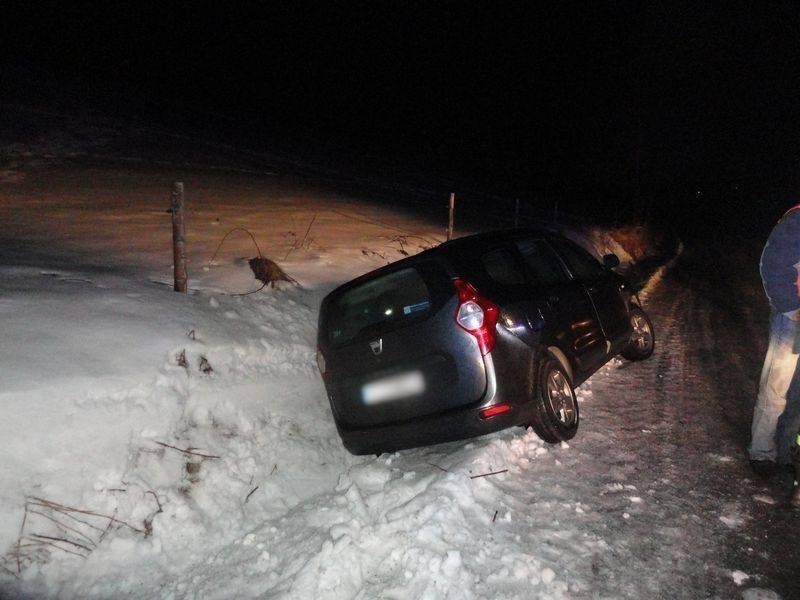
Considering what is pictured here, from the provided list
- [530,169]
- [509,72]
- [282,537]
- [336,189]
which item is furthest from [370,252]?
[509,72]

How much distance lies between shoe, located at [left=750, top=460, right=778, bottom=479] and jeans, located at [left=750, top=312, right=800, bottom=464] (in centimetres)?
4

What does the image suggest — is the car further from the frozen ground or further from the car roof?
the frozen ground

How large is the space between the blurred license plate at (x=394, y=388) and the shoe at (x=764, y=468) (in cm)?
Answer: 234

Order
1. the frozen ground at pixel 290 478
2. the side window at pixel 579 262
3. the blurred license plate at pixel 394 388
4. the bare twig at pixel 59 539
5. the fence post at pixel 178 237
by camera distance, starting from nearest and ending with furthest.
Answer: the frozen ground at pixel 290 478 < the bare twig at pixel 59 539 < the blurred license plate at pixel 394 388 < the side window at pixel 579 262 < the fence post at pixel 178 237

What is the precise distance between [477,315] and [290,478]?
1.91 metres

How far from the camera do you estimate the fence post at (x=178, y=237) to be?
5.98 m

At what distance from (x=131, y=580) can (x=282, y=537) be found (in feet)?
2.92

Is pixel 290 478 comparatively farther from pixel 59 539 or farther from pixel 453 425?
pixel 59 539

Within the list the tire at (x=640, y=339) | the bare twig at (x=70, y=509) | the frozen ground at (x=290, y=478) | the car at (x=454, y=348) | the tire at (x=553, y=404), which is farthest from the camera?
the tire at (x=640, y=339)

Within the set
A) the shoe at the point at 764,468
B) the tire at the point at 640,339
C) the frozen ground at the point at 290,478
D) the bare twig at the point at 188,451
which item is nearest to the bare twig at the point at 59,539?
the frozen ground at the point at 290,478

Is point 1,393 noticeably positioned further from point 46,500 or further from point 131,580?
point 131,580

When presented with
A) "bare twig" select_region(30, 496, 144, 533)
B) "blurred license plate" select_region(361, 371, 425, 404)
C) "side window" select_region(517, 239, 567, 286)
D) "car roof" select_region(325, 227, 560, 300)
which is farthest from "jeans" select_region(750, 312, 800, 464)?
"bare twig" select_region(30, 496, 144, 533)

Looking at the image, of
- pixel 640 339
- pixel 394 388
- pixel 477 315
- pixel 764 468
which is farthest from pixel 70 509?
pixel 640 339

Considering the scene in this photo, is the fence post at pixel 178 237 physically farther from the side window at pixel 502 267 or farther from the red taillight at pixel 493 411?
the red taillight at pixel 493 411
